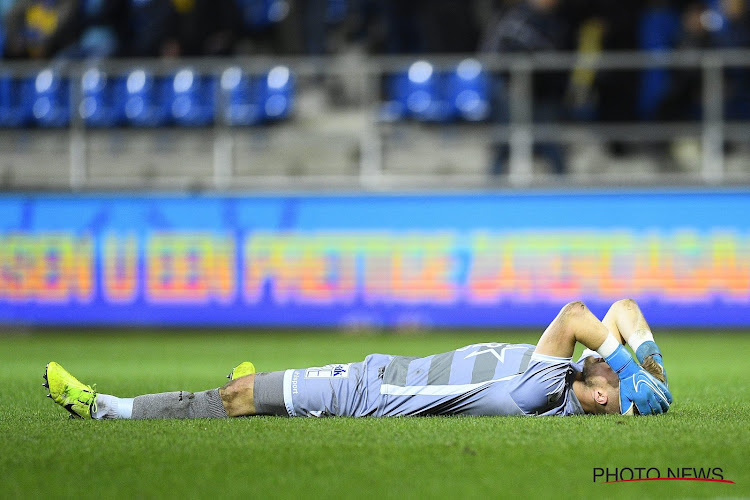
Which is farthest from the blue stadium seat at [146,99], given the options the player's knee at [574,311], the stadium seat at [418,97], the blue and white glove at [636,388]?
the blue and white glove at [636,388]

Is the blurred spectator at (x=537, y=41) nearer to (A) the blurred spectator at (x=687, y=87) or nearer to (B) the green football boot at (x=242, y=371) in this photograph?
(A) the blurred spectator at (x=687, y=87)

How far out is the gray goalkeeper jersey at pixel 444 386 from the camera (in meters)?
5.80

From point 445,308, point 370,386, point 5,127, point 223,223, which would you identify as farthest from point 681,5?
point 370,386

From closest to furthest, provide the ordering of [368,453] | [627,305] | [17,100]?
[368,453] < [627,305] < [17,100]

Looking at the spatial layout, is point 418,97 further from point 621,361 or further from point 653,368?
point 621,361

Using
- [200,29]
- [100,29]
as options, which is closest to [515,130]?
[200,29]

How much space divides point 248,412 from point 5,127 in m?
11.0

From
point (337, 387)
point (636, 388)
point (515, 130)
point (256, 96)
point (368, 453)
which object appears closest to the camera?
point (368, 453)

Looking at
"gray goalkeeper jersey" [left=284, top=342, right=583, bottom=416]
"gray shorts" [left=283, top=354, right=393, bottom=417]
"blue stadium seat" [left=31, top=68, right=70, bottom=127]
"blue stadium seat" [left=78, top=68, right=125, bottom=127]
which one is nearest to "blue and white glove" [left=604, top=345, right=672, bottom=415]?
"gray goalkeeper jersey" [left=284, top=342, right=583, bottom=416]

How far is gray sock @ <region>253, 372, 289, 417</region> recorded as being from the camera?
5.97 metres

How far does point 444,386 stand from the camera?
5867 mm

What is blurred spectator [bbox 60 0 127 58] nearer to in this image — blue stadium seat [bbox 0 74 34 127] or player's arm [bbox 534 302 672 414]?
blue stadium seat [bbox 0 74 34 127]

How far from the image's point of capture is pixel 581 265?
43.7 feet

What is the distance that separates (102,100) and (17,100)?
125 cm
